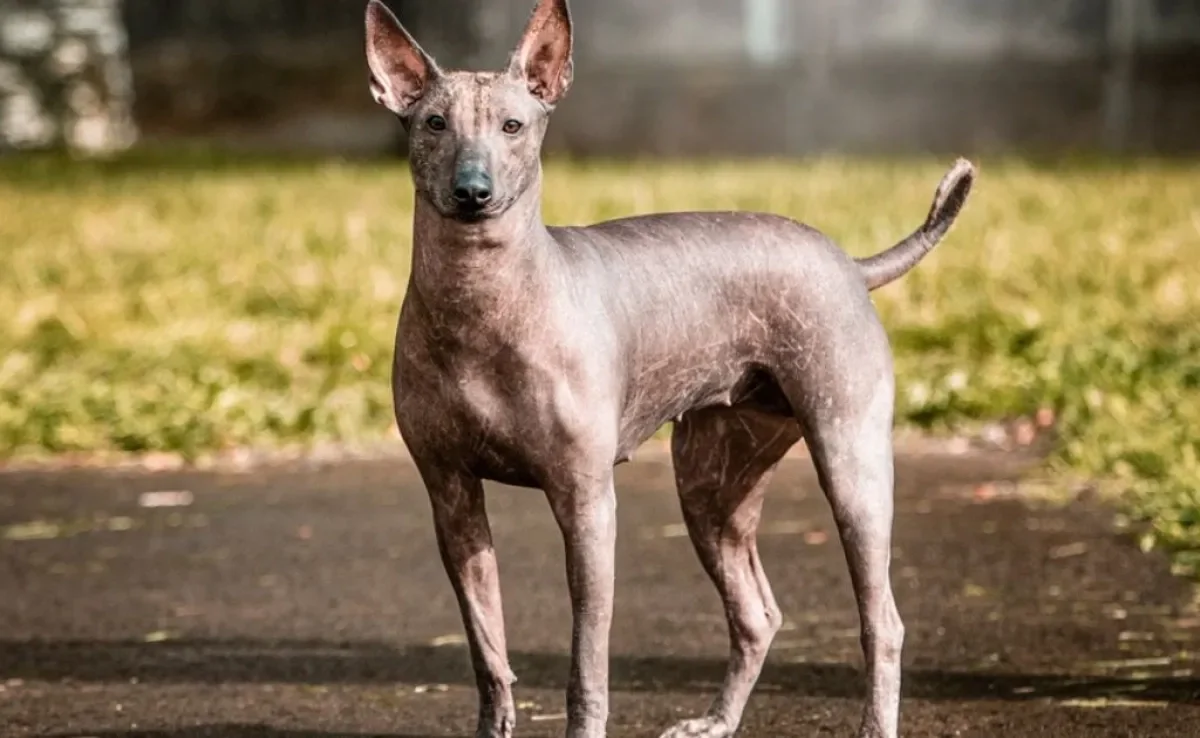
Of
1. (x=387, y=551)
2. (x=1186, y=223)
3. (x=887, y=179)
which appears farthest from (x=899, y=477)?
(x=887, y=179)

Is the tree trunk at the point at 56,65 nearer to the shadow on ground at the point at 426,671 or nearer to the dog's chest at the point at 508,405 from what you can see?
the shadow on ground at the point at 426,671

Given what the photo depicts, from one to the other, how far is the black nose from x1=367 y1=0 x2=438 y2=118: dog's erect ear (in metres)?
0.28

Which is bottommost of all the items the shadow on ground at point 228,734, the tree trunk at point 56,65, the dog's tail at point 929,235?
the tree trunk at point 56,65

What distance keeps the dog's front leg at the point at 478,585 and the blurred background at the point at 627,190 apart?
2765 millimetres

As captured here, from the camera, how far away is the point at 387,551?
7273mm

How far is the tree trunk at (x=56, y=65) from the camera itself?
22.7 m

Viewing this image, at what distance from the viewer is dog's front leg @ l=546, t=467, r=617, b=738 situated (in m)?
4.34

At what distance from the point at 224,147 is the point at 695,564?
16.4 meters

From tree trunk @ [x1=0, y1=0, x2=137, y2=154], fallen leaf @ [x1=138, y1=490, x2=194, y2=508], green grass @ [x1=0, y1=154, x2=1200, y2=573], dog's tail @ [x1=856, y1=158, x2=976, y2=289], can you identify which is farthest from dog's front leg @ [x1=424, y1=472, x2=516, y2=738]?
tree trunk @ [x1=0, y1=0, x2=137, y2=154]

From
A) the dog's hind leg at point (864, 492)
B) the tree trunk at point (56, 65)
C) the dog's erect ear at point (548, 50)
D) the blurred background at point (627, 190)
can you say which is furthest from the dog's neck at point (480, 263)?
the tree trunk at point (56, 65)

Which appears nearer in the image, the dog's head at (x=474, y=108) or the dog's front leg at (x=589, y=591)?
the dog's head at (x=474, y=108)

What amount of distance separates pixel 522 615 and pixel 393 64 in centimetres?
235

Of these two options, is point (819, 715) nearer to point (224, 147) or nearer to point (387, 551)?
point (387, 551)

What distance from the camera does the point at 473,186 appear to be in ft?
13.5
